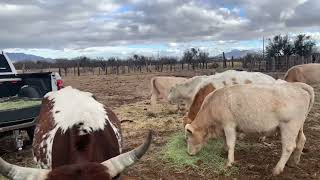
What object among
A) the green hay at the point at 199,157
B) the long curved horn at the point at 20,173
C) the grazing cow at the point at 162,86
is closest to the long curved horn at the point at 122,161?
the long curved horn at the point at 20,173

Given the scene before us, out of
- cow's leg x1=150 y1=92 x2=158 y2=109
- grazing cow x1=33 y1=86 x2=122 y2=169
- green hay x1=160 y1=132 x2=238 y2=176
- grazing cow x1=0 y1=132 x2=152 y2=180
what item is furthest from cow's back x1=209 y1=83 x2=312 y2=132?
cow's leg x1=150 y1=92 x2=158 y2=109

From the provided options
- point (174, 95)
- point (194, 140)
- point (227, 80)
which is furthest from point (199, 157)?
point (174, 95)

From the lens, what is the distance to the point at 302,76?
19.1 metres

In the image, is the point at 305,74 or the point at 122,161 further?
the point at 305,74

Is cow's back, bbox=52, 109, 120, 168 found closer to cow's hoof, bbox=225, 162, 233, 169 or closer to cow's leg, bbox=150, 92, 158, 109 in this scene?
cow's hoof, bbox=225, 162, 233, 169

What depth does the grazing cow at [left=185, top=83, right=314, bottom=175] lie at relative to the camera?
6902 mm

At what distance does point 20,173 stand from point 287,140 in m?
4.87

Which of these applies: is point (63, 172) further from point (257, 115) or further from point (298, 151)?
point (298, 151)

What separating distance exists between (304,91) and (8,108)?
17.2 ft

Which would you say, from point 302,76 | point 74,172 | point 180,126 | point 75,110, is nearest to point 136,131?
point 180,126

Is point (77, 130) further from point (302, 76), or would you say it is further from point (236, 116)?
point (302, 76)

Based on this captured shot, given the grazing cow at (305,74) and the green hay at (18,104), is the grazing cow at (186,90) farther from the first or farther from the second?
the grazing cow at (305,74)

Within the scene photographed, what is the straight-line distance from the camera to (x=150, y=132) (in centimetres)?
359

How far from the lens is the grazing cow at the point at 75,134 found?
429 centimetres
